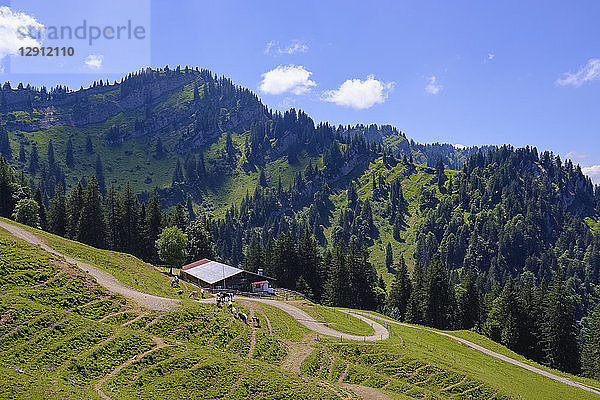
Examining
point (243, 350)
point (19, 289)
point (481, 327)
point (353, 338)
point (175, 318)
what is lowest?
point (481, 327)

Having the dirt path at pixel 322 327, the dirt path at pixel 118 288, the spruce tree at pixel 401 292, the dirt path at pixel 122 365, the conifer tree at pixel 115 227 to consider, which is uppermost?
the conifer tree at pixel 115 227

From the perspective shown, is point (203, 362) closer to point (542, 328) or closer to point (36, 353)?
point (36, 353)

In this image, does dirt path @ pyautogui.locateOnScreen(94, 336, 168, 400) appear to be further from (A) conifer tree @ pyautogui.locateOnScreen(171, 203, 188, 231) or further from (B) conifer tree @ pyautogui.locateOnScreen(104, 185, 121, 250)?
(B) conifer tree @ pyautogui.locateOnScreen(104, 185, 121, 250)

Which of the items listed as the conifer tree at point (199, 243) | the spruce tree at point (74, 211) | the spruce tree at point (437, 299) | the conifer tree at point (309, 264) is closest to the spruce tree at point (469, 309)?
the spruce tree at point (437, 299)

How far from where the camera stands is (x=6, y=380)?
21297 mm

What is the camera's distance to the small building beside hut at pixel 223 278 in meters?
76.9

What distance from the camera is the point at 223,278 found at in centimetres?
7631

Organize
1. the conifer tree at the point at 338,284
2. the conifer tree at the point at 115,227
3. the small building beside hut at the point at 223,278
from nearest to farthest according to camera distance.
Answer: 1. the small building beside hut at the point at 223,278
2. the conifer tree at the point at 338,284
3. the conifer tree at the point at 115,227

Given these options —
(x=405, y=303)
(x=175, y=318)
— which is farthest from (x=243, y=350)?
(x=405, y=303)

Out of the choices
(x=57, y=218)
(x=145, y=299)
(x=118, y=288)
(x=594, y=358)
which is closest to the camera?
(x=145, y=299)

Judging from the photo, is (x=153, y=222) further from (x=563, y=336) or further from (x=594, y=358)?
(x=594, y=358)

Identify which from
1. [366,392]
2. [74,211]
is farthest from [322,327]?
[74,211]

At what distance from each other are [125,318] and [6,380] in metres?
12.6

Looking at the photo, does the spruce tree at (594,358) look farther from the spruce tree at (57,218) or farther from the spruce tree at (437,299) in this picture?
the spruce tree at (57,218)
